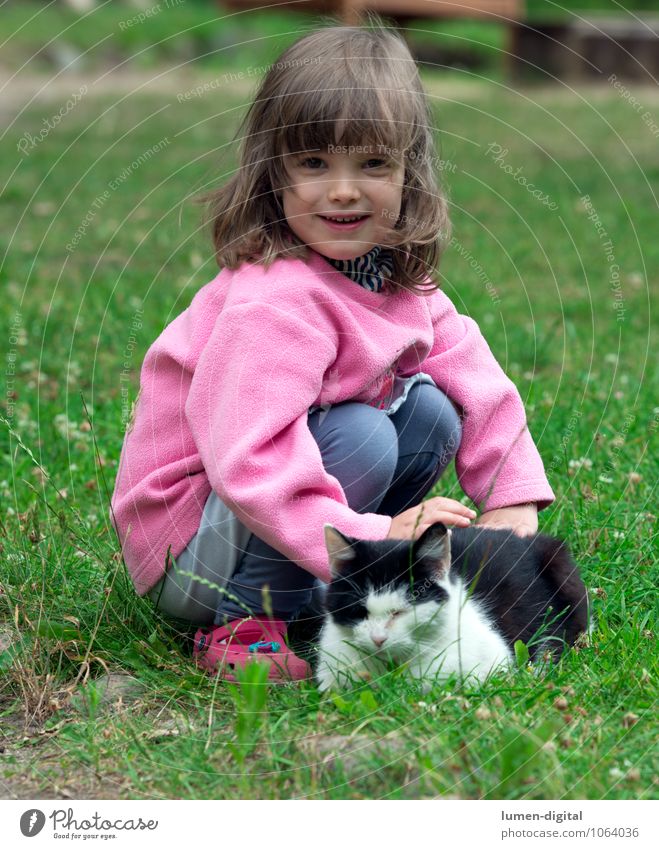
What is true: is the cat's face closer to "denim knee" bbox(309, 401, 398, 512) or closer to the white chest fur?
the white chest fur

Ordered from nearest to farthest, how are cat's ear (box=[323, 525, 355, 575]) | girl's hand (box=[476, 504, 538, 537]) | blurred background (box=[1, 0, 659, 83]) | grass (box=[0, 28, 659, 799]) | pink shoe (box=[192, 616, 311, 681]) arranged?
grass (box=[0, 28, 659, 799]), cat's ear (box=[323, 525, 355, 575]), pink shoe (box=[192, 616, 311, 681]), girl's hand (box=[476, 504, 538, 537]), blurred background (box=[1, 0, 659, 83])

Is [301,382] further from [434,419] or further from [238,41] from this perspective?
[238,41]

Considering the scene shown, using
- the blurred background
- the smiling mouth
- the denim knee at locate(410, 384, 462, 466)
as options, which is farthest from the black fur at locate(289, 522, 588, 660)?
the blurred background

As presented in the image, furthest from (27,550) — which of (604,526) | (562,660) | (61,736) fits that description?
(604,526)

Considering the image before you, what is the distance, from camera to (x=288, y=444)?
2326 mm

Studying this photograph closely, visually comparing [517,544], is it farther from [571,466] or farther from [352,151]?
[352,151]

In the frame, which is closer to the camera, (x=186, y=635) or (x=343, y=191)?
(x=343, y=191)

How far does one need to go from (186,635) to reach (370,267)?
963 mm

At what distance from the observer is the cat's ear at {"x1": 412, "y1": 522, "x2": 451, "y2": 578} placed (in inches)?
86.7

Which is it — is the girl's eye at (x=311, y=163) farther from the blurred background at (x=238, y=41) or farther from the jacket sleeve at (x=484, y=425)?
the blurred background at (x=238, y=41)

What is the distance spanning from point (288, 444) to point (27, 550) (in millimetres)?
772

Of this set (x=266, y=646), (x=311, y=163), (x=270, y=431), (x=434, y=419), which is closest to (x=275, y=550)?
(x=266, y=646)

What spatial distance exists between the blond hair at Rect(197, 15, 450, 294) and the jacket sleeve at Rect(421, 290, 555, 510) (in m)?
0.17
